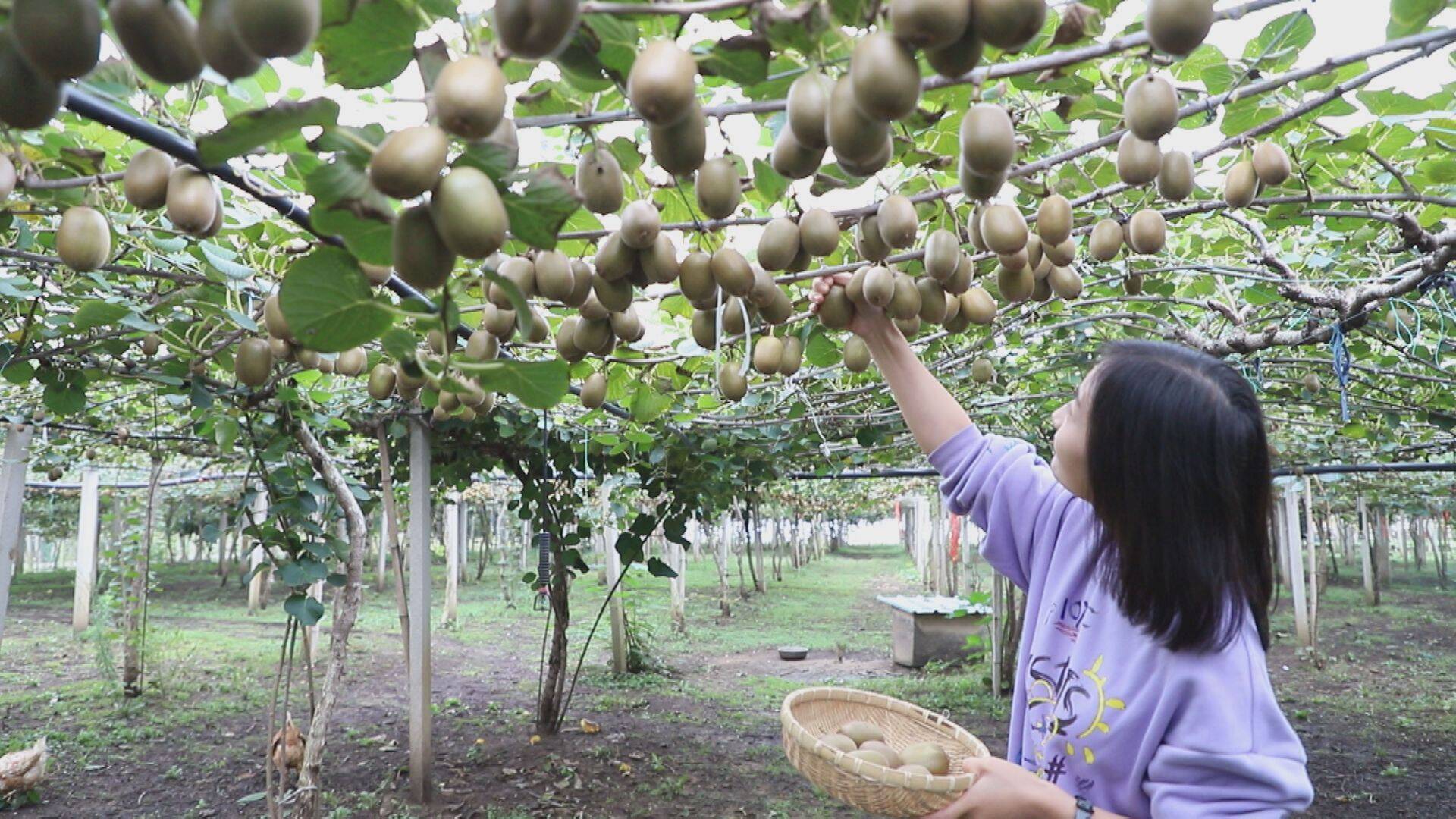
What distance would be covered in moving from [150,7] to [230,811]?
526 centimetres

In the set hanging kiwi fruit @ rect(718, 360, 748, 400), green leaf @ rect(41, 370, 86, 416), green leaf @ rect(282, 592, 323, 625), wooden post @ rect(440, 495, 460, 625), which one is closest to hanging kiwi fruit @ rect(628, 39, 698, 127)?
hanging kiwi fruit @ rect(718, 360, 748, 400)

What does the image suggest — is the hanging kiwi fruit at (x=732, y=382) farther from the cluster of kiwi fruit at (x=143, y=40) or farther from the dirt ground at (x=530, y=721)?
the dirt ground at (x=530, y=721)

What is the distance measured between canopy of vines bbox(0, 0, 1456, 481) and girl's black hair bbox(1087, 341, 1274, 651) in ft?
0.68

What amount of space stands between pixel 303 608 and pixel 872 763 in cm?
232

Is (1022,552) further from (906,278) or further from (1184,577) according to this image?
(906,278)

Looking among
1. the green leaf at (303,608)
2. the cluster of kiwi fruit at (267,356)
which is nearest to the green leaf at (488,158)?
the cluster of kiwi fruit at (267,356)

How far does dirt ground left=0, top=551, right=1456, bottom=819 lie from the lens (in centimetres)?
492

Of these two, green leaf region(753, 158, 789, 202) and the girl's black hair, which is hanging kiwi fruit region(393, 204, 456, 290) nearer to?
green leaf region(753, 158, 789, 202)

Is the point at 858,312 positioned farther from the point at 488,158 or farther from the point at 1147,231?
the point at 488,158

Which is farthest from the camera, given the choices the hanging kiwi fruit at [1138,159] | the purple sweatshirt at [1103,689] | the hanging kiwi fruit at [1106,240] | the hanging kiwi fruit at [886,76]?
the hanging kiwi fruit at [1106,240]

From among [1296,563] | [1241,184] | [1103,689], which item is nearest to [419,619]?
[1103,689]

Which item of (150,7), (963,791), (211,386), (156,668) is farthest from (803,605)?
(150,7)

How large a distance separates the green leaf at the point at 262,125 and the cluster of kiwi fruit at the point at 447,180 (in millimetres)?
64

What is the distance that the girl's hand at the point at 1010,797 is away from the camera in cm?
Answer: 125
